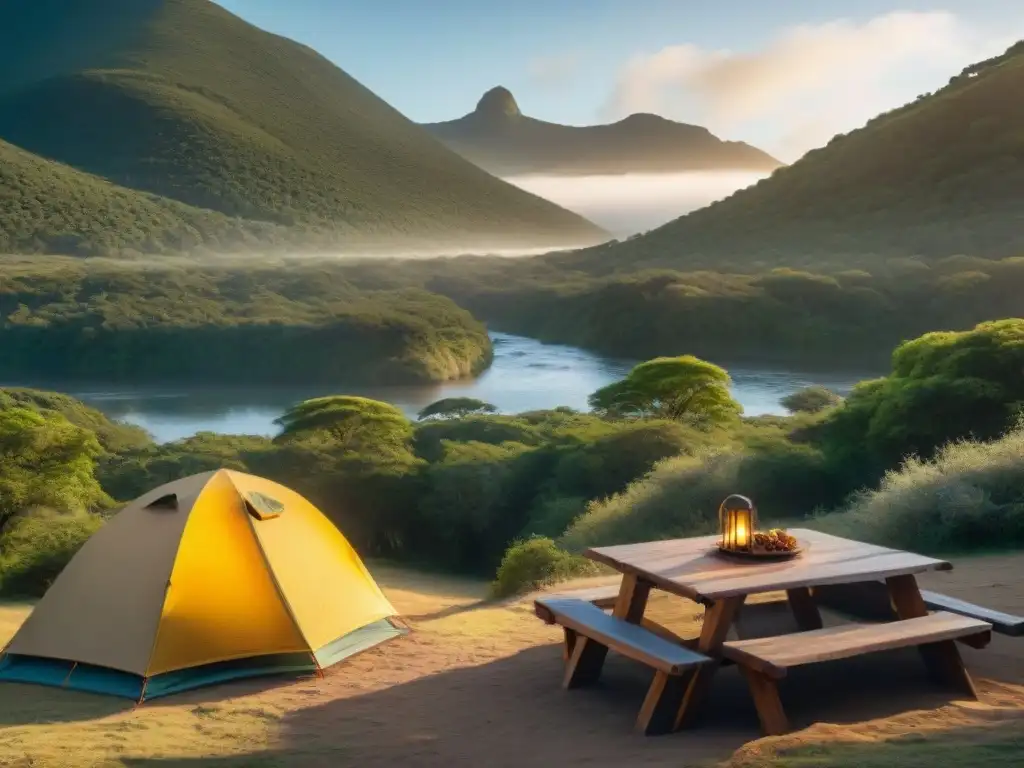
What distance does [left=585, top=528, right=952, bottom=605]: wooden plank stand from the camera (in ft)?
23.9

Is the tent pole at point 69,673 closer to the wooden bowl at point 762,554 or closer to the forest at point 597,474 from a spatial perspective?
the wooden bowl at point 762,554

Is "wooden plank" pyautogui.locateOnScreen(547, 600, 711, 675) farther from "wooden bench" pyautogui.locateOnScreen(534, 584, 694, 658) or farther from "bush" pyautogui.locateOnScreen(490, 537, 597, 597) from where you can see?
"bush" pyautogui.locateOnScreen(490, 537, 597, 597)

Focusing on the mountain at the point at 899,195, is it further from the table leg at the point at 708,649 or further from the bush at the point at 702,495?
the table leg at the point at 708,649

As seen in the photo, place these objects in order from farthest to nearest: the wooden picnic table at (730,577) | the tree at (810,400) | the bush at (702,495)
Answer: the tree at (810,400) < the bush at (702,495) < the wooden picnic table at (730,577)

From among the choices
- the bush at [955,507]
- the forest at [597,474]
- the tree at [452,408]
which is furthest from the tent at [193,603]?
the tree at [452,408]

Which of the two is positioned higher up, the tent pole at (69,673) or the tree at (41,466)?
the tree at (41,466)

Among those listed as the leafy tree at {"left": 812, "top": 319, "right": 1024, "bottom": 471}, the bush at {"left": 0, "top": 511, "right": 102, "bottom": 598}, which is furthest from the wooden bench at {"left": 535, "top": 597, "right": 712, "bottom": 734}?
the leafy tree at {"left": 812, "top": 319, "right": 1024, "bottom": 471}

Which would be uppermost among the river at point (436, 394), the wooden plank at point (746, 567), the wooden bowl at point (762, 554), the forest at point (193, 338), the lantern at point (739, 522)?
the forest at point (193, 338)

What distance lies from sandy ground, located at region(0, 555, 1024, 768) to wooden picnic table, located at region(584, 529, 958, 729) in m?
0.29

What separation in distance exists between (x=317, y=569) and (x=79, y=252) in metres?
95.4

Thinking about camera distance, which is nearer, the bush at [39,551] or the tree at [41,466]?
the bush at [39,551]

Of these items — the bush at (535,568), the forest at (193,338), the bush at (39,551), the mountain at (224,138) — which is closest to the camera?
the bush at (535,568)

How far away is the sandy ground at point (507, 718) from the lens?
20.8 feet

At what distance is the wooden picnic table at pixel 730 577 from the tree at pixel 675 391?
22649mm
